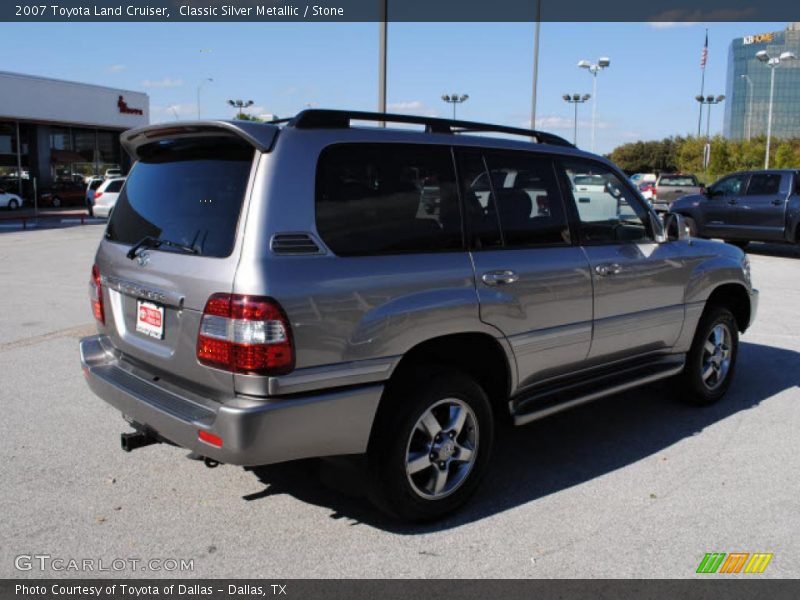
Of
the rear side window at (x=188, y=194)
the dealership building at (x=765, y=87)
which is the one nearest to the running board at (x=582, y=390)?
the rear side window at (x=188, y=194)

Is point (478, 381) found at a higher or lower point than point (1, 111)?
lower

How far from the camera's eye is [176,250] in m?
3.42

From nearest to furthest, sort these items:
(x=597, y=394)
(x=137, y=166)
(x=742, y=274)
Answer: (x=137, y=166) < (x=597, y=394) < (x=742, y=274)

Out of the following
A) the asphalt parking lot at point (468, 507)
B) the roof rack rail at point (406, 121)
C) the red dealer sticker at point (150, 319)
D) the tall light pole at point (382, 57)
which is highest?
the tall light pole at point (382, 57)

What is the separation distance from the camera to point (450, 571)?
3.25 m

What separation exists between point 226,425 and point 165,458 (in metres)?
1.62

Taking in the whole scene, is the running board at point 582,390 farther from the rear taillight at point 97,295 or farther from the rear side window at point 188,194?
the rear taillight at point 97,295

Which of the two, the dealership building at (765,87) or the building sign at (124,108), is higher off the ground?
the dealership building at (765,87)

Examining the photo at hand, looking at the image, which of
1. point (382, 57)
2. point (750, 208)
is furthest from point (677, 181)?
point (382, 57)

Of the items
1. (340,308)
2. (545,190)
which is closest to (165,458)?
(340,308)

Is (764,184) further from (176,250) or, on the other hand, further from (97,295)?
(176,250)

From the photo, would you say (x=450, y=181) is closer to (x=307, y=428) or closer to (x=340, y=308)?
(x=340, y=308)

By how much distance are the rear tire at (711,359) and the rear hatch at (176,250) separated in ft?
12.1

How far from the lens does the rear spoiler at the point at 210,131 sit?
10.6 feet
